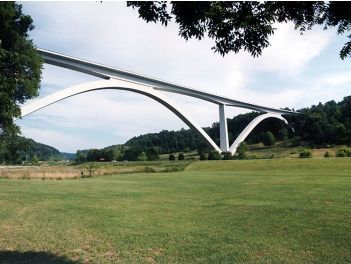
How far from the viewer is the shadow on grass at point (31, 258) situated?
708 cm

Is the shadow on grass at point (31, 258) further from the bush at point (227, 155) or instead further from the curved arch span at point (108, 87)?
the bush at point (227, 155)

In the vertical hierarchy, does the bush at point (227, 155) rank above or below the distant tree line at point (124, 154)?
below

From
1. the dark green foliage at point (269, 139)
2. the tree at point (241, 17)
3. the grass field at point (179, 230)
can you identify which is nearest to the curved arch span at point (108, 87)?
the grass field at point (179, 230)

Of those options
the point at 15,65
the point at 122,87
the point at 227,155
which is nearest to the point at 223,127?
the point at 227,155

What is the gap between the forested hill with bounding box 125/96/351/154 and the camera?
90.4 meters

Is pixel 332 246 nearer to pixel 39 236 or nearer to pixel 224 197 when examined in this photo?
pixel 39 236

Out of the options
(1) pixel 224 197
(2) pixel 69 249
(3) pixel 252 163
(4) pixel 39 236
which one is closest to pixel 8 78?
(1) pixel 224 197

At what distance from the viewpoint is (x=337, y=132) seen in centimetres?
8781

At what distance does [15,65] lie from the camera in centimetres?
2177

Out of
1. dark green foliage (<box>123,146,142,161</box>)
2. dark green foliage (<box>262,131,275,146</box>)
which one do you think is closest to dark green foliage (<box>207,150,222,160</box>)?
dark green foliage (<box>123,146,142,161</box>)

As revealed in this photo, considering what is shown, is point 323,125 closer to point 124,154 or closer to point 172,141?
point 124,154

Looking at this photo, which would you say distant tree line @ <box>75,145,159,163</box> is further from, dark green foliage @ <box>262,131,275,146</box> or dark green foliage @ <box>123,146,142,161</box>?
dark green foliage @ <box>262,131,275,146</box>

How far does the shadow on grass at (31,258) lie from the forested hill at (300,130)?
82335mm

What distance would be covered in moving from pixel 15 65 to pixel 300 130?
9072 cm
